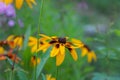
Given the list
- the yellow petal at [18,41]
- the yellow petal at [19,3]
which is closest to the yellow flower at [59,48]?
the yellow petal at [19,3]

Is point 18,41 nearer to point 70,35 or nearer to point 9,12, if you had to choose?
point 70,35

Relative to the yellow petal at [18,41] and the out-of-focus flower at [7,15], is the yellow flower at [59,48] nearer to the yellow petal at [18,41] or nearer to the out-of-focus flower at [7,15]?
the yellow petal at [18,41]

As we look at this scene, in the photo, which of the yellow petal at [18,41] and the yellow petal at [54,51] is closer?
the yellow petal at [54,51]

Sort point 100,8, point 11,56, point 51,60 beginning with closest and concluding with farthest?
point 11,56 < point 51,60 < point 100,8

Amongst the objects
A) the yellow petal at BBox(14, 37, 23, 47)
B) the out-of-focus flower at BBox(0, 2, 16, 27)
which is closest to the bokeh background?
the out-of-focus flower at BBox(0, 2, 16, 27)

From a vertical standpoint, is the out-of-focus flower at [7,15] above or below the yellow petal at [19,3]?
below

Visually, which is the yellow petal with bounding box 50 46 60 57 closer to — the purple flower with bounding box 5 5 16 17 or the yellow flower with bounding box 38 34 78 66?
the yellow flower with bounding box 38 34 78 66

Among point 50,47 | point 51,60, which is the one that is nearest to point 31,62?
point 51,60

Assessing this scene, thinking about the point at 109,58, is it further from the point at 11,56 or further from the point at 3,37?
the point at 3,37

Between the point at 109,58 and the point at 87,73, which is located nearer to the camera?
the point at 109,58

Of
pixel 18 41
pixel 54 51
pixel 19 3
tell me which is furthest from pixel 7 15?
pixel 54 51

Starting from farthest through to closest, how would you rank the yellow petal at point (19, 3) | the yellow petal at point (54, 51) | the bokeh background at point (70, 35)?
the bokeh background at point (70, 35) < the yellow petal at point (19, 3) < the yellow petal at point (54, 51)
